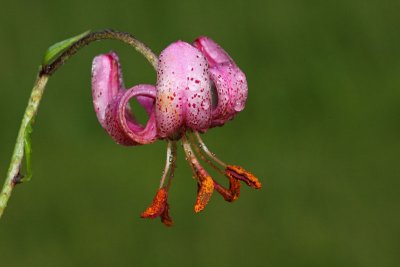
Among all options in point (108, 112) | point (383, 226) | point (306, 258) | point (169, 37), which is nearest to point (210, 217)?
point (306, 258)

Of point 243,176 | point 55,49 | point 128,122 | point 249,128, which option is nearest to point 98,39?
point 55,49

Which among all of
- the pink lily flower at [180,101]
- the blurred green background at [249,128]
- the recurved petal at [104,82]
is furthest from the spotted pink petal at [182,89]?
the blurred green background at [249,128]

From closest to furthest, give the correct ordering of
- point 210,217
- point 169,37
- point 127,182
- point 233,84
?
point 233,84, point 210,217, point 127,182, point 169,37

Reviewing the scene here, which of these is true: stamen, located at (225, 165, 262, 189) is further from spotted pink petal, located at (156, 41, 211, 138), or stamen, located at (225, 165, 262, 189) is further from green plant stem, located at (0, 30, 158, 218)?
green plant stem, located at (0, 30, 158, 218)

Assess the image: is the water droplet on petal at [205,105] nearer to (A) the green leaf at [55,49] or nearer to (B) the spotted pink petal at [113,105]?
(B) the spotted pink petal at [113,105]

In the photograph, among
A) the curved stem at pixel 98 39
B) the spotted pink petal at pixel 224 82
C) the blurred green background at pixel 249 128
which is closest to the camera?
the curved stem at pixel 98 39

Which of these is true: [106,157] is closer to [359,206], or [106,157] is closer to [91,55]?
[91,55]

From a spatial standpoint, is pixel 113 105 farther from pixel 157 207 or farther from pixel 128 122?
pixel 157 207

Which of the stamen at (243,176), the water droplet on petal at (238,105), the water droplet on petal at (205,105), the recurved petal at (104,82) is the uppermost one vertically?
the recurved petal at (104,82)
